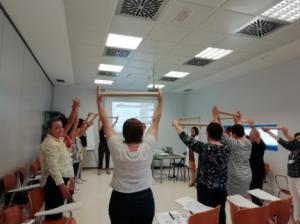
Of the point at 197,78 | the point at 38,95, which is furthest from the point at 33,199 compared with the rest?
the point at 197,78

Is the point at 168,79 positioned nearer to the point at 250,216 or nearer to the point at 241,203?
the point at 241,203

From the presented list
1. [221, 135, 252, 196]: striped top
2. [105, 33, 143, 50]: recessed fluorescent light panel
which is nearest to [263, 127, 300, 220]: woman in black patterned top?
[221, 135, 252, 196]: striped top

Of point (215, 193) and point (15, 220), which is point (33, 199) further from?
point (215, 193)

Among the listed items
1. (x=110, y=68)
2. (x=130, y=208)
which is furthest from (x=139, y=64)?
(x=130, y=208)

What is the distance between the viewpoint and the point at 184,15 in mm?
3127

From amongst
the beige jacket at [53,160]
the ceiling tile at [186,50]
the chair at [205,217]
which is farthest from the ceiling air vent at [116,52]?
the chair at [205,217]

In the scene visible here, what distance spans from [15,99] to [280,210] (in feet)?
12.2

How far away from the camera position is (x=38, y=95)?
5.29 metres

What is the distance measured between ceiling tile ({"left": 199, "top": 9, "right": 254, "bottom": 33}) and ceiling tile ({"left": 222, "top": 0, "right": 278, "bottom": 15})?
10 centimetres

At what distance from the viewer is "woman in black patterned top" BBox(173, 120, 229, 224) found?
2375 millimetres

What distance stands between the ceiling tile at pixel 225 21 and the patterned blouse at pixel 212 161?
5.88 ft

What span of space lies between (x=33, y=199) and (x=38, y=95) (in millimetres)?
3592

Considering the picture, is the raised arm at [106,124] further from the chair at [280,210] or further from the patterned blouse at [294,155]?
the patterned blouse at [294,155]

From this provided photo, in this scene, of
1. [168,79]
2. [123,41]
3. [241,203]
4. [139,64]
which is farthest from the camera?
[168,79]
